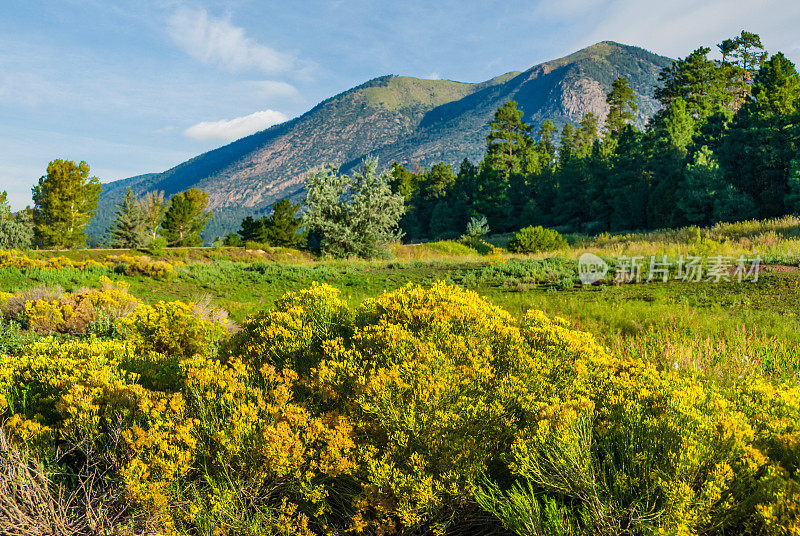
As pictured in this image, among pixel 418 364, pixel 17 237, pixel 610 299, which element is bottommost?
pixel 610 299

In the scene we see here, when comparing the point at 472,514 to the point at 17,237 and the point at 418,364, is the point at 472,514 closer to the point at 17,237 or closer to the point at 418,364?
the point at 418,364

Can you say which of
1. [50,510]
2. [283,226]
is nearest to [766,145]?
[283,226]

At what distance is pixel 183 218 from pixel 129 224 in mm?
5771

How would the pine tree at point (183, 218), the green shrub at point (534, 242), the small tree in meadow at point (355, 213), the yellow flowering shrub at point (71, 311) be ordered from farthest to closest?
the pine tree at point (183, 218) → the small tree in meadow at point (355, 213) → the green shrub at point (534, 242) → the yellow flowering shrub at point (71, 311)

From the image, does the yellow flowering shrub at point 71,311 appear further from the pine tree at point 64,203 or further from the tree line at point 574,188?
the pine tree at point 64,203

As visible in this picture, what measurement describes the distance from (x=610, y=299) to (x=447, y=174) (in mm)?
56593

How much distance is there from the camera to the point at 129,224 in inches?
1881

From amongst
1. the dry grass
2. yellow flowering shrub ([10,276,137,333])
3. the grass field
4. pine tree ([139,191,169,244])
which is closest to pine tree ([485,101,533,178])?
pine tree ([139,191,169,244])

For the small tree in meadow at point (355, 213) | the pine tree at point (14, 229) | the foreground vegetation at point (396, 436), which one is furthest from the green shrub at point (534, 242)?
the pine tree at point (14, 229)

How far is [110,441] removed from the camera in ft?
9.08

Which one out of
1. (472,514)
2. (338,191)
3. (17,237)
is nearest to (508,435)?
(472,514)

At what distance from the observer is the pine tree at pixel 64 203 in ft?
122

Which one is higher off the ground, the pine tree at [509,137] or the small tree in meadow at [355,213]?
the pine tree at [509,137]

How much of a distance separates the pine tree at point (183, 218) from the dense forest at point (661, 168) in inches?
1069
